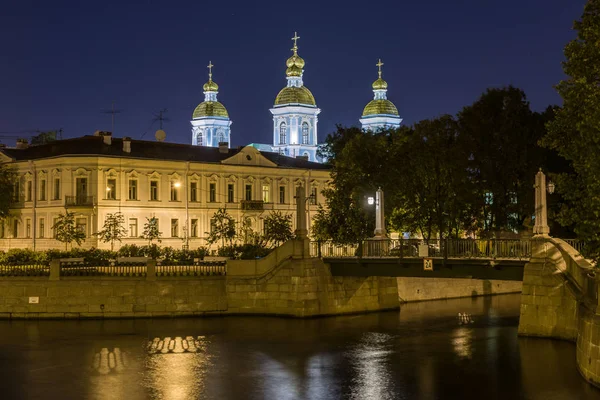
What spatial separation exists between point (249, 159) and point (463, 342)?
43959mm

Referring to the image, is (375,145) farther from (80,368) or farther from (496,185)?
(80,368)

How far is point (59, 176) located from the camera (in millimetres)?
73562

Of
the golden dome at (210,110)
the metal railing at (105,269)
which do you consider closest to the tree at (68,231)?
the metal railing at (105,269)

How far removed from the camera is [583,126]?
2977 cm

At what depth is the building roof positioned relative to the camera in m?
74.4

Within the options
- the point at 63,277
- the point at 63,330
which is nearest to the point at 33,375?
the point at 63,330

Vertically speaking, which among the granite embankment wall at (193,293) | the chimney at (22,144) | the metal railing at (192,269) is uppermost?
the chimney at (22,144)

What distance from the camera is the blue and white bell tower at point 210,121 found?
5128 inches

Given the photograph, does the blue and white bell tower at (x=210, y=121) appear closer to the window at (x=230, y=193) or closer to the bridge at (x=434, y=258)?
the window at (x=230, y=193)

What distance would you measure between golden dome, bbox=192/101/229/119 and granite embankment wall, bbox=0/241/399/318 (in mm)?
80177

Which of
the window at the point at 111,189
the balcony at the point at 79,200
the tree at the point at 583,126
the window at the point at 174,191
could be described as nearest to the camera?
the tree at the point at 583,126

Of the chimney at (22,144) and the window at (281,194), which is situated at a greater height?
the chimney at (22,144)

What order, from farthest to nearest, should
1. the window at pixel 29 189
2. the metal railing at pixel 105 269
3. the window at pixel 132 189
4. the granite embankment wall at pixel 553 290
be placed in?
the window at pixel 29 189 → the window at pixel 132 189 → the metal railing at pixel 105 269 → the granite embankment wall at pixel 553 290

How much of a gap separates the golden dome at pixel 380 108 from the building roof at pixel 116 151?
51.3 m
